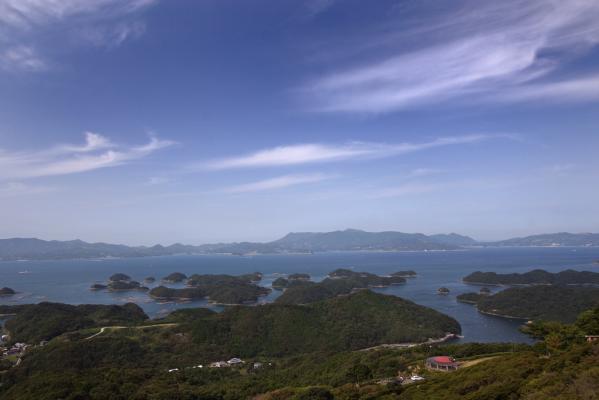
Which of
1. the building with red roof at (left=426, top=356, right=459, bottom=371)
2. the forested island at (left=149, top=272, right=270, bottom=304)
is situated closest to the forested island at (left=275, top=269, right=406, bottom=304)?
the forested island at (left=149, top=272, right=270, bottom=304)

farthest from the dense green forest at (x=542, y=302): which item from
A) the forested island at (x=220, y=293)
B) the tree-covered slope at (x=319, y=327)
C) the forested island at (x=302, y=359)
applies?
the forested island at (x=220, y=293)

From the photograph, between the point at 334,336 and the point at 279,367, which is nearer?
the point at 279,367

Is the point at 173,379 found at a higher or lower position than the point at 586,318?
lower

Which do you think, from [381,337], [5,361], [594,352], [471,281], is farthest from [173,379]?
[471,281]

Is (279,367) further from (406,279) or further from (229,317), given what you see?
(406,279)

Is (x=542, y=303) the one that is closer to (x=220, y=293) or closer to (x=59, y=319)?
(x=220, y=293)

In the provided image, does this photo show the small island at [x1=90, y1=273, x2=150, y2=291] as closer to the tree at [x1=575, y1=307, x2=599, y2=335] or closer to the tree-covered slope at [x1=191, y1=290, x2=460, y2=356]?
the tree-covered slope at [x1=191, y1=290, x2=460, y2=356]
